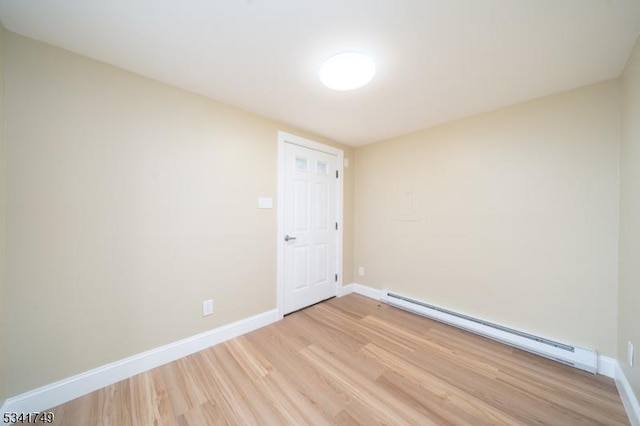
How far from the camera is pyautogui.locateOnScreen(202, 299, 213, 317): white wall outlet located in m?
2.06

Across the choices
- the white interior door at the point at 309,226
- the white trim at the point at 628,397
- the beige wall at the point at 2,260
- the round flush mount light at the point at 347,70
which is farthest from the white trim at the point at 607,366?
the beige wall at the point at 2,260

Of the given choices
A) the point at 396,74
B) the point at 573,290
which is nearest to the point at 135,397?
the point at 396,74

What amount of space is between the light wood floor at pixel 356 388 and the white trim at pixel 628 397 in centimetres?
4

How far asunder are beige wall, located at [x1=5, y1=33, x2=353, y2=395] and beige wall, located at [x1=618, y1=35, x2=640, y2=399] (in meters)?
2.82

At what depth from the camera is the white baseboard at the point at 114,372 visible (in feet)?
4.44

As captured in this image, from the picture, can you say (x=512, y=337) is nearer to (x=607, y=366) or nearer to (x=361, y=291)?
(x=607, y=366)

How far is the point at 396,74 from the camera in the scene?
1688 mm

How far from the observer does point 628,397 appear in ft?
4.63

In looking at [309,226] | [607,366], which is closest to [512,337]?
[607,366]

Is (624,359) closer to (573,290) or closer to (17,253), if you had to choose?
(573,290)

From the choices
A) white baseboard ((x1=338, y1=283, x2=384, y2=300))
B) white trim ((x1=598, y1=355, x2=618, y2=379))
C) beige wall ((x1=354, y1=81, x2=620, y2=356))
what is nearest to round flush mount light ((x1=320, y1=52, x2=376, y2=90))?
beige wall ((x1=354, y1=81, x2=620, y2=356))

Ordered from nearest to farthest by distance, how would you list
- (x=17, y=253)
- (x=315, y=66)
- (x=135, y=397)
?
(x=17, y=253), (x=135, y=397), (x=315, y=66)

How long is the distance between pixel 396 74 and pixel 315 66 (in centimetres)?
61

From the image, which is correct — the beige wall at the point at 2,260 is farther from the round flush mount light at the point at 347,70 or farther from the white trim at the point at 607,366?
the white trim at the point at 607,366
